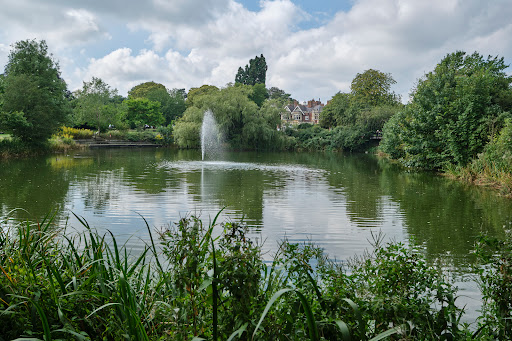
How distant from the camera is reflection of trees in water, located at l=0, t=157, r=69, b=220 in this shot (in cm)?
1002

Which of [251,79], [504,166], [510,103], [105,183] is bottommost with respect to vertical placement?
[105,183]

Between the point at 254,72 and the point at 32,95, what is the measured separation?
2511 inches

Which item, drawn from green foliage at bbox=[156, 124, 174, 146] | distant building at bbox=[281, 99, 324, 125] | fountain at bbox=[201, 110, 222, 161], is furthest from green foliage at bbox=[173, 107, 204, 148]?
distant building at bbox=[281, 99, 324, 125]

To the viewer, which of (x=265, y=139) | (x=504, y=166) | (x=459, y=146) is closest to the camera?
(x=504, y=166)

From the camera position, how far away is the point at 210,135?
1650 inches

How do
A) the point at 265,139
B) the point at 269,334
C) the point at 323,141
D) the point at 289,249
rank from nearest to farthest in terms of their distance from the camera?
1. the point at 269,334
2. the point at 289,249
3. the point at 265,139
4. the point at 323,141

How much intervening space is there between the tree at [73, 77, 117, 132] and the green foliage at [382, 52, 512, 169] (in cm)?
3876

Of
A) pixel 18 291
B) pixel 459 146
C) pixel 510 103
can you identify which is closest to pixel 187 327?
pixel 18 291

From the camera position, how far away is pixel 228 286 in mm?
2277

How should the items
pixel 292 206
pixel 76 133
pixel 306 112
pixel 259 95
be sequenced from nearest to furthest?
pixel 292 206, pixel 76 133, pixel 259 95, pixel 306 112

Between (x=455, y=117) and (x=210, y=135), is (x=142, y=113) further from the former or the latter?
(x=455, y=117)

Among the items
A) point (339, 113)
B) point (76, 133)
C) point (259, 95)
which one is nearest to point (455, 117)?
point (339, 113)

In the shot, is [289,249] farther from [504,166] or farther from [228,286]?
[504,166]

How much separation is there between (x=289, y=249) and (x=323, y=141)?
4883 centimetres
